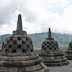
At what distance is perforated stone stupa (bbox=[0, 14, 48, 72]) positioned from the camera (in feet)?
38.4

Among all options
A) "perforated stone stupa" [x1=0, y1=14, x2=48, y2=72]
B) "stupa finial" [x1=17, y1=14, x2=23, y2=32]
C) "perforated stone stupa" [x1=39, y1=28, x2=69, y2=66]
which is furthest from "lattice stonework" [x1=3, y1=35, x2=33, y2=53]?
"perforated stone stupa" [x1=39, y1=28, x2=69, y2=66]

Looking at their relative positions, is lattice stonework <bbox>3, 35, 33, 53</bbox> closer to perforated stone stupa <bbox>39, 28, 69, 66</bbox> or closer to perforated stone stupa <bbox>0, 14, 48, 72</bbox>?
perforated stone stupa <bbox>0, 14, 48, 72</bbox>

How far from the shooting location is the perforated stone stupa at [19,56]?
1170 cm

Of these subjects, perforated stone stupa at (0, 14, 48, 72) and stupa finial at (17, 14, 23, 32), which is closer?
perforated stone stupa at (0, 14, 48, 72)

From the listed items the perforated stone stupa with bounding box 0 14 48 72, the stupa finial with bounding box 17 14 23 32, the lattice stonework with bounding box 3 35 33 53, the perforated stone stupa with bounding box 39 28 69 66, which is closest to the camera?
the perforated stone stupa with bounding box 0 14 48 72

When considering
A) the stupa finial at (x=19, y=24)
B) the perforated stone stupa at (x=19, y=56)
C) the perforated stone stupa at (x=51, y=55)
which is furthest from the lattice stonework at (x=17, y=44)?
the perforated stone stupa at (x=51, y=55)

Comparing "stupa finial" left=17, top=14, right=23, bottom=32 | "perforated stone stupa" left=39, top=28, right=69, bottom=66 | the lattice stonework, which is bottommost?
"perforated stone stupa" left=39, top=28, right=69, bottom=66

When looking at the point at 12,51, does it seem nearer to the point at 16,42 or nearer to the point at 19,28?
the point at 16,42

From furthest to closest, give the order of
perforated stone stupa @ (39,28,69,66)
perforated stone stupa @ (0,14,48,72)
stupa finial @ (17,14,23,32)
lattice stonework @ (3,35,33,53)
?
1. perforated stone stupa @ (39,28,69,66)
2. stupa finial @ (17,14,23,32)
3. lattice stonework @ (3,35,33,53)
4. perforated stone stupa @ (0,14,48,72)

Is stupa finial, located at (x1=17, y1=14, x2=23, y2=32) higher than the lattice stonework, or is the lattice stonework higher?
stupa finial, located at (x1=17, y1=14, x2=23, y2=32)

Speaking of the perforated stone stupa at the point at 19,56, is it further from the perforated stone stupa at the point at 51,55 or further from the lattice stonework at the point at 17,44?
the perforated stone stupa at the point at 51,55

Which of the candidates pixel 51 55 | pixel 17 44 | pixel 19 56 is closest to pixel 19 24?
pixel 17 44

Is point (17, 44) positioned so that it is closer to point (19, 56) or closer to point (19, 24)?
point (19, 56)

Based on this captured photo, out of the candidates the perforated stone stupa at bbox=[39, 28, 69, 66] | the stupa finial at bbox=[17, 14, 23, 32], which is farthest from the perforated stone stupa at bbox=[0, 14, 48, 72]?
the perforated stone stupa at bbox=[39, 28, 69, 66]
